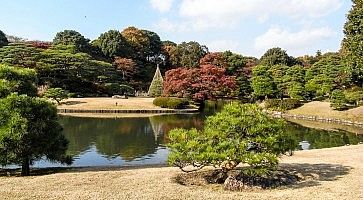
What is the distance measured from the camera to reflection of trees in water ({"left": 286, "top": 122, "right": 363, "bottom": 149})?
1004 inches

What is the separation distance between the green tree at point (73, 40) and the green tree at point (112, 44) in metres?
2.83

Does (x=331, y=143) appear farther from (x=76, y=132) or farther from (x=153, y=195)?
(x=153, y=195)

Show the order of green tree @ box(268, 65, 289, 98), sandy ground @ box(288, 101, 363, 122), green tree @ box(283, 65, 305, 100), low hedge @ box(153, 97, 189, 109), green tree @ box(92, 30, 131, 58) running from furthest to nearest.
A: green tree @ box(92, 30, 131, 58)
green tree @ box(268, 65, 289, 98)
green tree @ box(283, 65, 305, 100)
low hedge @ box(153, 97, 189, 109)
sandy ground @ box(288, 101, 363, 122)

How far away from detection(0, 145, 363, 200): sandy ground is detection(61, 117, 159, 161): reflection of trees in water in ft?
23.1

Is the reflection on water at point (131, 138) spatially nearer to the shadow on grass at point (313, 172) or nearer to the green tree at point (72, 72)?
the shadow on grass at point (313, 172)

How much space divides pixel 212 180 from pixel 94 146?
12493 millimetres

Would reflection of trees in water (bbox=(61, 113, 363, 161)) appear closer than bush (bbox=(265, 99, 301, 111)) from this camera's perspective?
Yes

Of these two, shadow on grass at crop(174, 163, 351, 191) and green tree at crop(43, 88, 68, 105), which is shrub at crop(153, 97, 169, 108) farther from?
shadow on grass at crop(174, 163, 351, 191)

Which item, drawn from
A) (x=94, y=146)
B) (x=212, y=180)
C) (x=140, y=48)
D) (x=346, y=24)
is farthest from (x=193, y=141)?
(x=140, y=48)

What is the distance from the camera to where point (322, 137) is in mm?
28375

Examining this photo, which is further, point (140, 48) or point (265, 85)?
point (140, 48)

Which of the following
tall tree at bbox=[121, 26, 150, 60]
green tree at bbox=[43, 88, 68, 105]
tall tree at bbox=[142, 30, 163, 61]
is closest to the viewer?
green tree at bbox=[43, 88, 68, 105]

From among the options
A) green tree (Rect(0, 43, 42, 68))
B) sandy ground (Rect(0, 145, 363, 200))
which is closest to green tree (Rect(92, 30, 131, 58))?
green tree (Rect(0, 43, 42, 68))

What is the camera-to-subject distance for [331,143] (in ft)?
84.4
